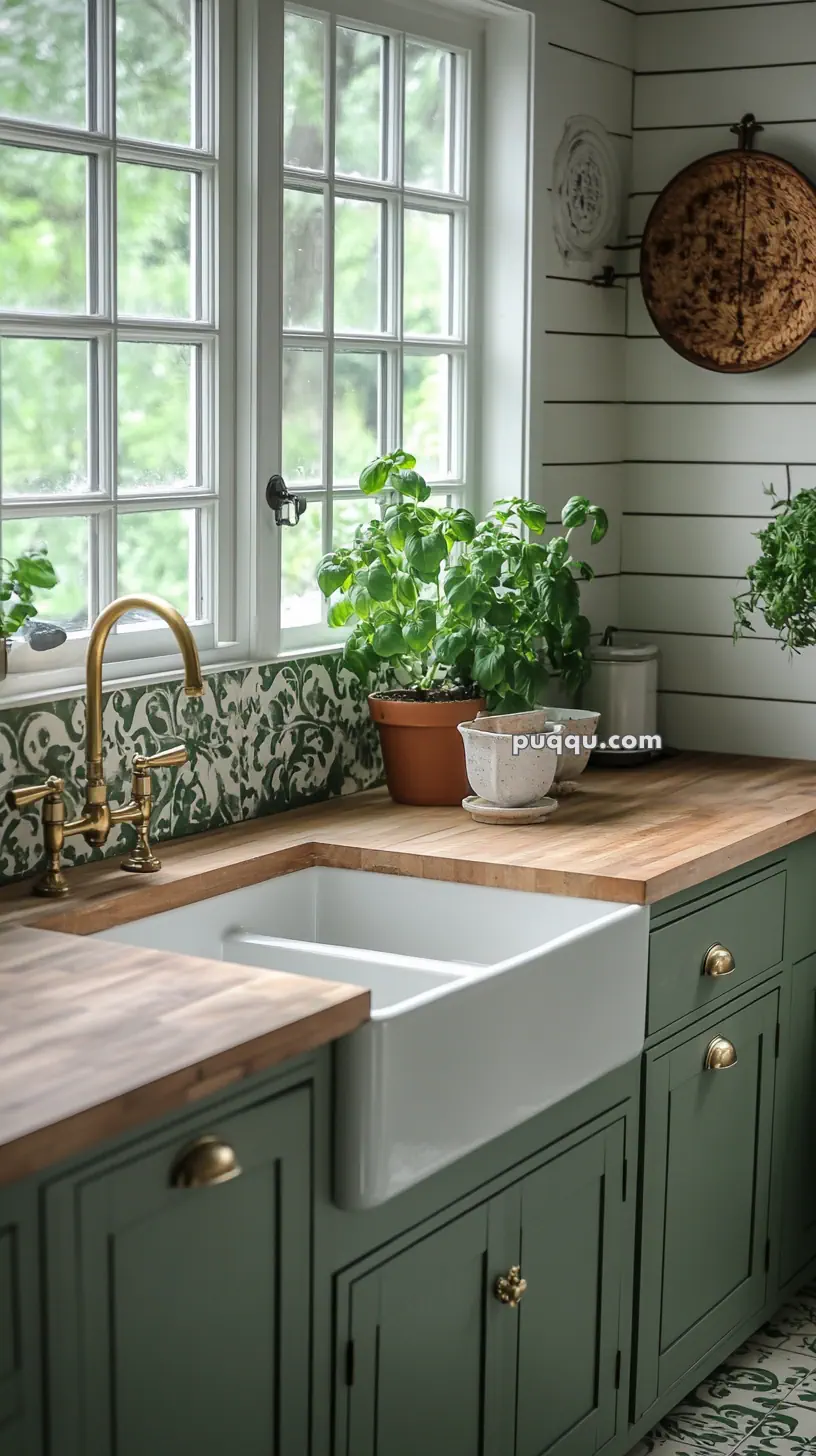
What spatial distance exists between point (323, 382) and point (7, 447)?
717 mm

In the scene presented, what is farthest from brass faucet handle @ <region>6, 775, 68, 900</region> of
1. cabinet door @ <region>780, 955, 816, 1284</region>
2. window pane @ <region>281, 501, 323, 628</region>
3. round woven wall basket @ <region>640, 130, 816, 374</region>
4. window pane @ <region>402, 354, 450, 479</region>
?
round woven wall basket @ <region>640, 130, 816, 374</region>

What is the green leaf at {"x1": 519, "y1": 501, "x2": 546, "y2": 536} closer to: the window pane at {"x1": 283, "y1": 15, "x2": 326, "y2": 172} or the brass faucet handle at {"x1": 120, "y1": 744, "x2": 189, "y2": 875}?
the window pane at {"x1": 283, "y1": 15, "x2": 326, "y2": 172}

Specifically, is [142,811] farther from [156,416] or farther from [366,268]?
[366,268]

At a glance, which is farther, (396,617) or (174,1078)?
(396,617)

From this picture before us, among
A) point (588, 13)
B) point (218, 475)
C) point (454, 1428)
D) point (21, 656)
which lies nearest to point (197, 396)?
point (218, 475)

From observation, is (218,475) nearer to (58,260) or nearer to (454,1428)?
(58,260)

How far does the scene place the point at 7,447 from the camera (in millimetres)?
2426

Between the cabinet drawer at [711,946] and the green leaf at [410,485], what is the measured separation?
82cm

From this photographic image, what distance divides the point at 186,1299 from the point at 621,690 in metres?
1.95

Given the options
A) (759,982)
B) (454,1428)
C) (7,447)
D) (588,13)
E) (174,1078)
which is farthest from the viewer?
(588,13)

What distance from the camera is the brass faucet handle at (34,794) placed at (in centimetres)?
225

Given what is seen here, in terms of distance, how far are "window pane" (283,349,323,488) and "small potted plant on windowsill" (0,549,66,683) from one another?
602mm

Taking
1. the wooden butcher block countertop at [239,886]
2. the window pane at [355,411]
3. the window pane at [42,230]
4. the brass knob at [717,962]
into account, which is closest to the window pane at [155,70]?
the window pane at [42,230]

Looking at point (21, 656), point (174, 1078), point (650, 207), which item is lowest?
point (174, 1078)
